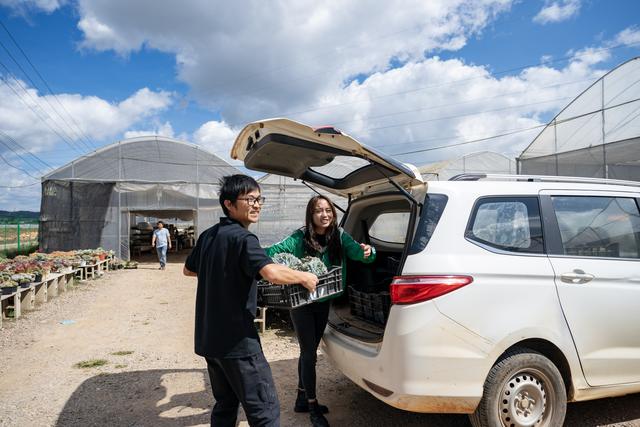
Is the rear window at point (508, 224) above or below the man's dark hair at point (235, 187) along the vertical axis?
below

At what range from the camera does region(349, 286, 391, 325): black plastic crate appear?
345 centimetres

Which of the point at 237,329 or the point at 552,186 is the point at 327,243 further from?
the point at 552,186

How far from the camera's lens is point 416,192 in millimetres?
3055

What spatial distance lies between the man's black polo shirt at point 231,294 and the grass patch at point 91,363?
3.49 m

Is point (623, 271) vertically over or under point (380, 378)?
over

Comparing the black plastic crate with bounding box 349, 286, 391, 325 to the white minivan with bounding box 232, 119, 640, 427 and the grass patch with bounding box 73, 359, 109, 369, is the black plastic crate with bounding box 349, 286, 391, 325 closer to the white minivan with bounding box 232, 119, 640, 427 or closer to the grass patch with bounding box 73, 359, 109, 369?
the white minivan with bounding box 232, 119, 640, 427

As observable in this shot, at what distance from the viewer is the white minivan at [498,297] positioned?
261 cm

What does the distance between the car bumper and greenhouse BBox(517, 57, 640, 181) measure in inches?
424

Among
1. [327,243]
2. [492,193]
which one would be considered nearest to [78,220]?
[327,243]

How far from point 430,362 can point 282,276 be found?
3.42 feet

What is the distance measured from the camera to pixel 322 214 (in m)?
3.43

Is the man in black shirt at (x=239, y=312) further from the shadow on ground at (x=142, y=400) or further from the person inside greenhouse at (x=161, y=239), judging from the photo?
the person inside greenhouse at (x=161, y=239)

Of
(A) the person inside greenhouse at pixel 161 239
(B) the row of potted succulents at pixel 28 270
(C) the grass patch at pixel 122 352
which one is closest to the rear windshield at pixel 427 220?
(C) the grass patch at pixel 122 352

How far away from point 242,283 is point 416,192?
54.7 inches
